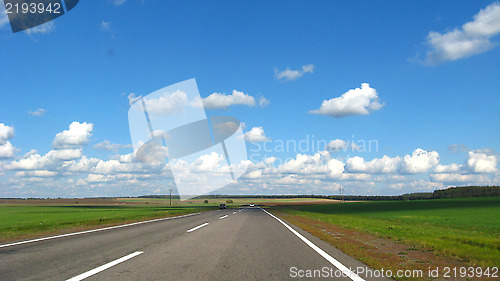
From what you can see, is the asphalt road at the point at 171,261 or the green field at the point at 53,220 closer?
the asphalt road at the point at 171,261

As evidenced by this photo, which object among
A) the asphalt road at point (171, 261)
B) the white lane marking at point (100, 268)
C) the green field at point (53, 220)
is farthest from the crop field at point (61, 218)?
the white lane marking at point (100, 268)

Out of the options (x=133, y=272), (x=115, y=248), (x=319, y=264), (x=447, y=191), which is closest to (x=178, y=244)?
(x=115, y=248)

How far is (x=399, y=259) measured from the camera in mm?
8312

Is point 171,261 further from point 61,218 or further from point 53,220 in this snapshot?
point 61,218

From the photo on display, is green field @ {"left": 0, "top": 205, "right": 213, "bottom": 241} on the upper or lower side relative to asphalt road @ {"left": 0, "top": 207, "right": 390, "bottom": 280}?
lower

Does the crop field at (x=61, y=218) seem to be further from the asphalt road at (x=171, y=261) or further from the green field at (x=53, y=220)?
the asphalt road at (x=171, y=261)

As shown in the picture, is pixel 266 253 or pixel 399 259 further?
pixel 266 253

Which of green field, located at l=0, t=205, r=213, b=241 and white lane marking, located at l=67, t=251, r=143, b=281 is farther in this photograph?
green field, located at l=0, t=205, r=213, b=241

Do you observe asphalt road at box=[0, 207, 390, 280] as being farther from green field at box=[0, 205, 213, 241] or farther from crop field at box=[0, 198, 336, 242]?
green field at box=[0, 205, 213, 241]

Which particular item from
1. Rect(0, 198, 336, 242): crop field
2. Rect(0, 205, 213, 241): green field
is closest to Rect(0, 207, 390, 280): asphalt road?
Rect(0, 198, 336, 242): crop field

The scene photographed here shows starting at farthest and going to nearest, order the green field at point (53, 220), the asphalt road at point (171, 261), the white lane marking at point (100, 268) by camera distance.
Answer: the green field at point (53, 220), the asphalt road at point (171, 261), the white lane marking at point (100, 268)

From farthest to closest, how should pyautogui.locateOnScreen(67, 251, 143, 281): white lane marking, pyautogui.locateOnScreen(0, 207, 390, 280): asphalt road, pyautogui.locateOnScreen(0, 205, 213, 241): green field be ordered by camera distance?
pyautogui.locateOnScreen(0, 205, 213, 241): green field, pyautogui.locateOnScreen(0, 207, 390, 280): asphalt road, pyautogui.locateOnScreen(67, 251, 143, 281): white lane marking

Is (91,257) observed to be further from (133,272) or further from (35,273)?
(133,272)

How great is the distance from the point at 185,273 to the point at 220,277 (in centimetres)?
74
